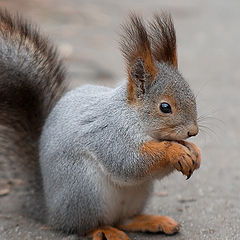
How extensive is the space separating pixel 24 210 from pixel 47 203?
0.22 m

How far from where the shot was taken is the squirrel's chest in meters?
2.14

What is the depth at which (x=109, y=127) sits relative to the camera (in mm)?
2109

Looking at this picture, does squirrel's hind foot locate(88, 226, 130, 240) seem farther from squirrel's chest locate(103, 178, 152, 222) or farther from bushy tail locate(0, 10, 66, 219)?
bushy tail locate(0, 10, 66, 219)

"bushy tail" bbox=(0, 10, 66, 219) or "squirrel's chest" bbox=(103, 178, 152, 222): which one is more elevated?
"bushy tail" bbox=(0, 10, 66, 219)

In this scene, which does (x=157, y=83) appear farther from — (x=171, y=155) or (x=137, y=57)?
(x=171, y=155)

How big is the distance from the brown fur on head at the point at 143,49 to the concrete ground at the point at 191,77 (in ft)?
1.15

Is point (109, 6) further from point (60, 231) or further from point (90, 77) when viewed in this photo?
point (60, 231)

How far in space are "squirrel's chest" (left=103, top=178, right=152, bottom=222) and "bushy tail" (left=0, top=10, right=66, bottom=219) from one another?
0.49 meters

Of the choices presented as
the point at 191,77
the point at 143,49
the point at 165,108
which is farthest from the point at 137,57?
the point at 191,77

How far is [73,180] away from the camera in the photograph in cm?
214

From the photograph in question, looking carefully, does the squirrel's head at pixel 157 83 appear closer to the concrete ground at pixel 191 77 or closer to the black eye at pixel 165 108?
the black eye at pixel 165 108

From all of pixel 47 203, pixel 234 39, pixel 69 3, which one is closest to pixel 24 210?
pixel 47 203

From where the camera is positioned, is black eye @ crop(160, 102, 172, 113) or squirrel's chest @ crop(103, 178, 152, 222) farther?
squirrel's chest @ crop(103, 178, 152, 222)

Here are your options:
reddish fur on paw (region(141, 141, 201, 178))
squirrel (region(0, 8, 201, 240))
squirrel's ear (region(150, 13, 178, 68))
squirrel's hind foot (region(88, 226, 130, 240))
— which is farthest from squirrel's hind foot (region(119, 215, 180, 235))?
squirrel's ear (region(150, 13, 178, 68))
